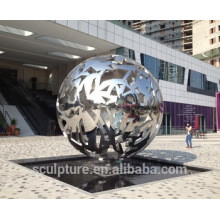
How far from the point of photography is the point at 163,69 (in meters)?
29.4

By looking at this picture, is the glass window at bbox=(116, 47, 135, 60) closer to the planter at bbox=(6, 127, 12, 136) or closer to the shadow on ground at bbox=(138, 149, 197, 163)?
the planter at bbox=(6, 127, 12, 136)

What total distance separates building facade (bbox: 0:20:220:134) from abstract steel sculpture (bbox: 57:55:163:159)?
13.7 metres

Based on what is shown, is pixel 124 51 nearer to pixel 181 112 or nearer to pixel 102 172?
pixel 181 112

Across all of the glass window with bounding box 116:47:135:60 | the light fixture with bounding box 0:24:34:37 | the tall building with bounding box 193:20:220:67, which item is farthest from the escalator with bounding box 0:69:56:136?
the tall building with bounding box 193:20:220:67

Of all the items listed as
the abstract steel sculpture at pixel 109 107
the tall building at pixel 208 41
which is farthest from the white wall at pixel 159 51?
the tall building at pixel 208 41

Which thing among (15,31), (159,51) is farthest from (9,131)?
(159,51)

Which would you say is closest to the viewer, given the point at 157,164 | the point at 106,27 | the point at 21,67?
the point at 157,164

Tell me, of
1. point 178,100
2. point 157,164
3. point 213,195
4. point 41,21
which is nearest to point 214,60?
point 178,100

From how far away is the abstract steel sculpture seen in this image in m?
6.15

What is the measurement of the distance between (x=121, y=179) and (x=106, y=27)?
60.8ft

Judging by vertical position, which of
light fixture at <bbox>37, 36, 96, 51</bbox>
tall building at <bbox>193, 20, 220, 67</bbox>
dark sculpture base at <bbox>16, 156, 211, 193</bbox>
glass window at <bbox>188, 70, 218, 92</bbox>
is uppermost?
tall building at <bbox>193, 20, 220, 67</bbox>

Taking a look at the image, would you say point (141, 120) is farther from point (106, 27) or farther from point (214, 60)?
point (214, 60)

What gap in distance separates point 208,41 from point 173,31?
28060mm

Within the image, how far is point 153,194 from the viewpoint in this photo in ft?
16.6
